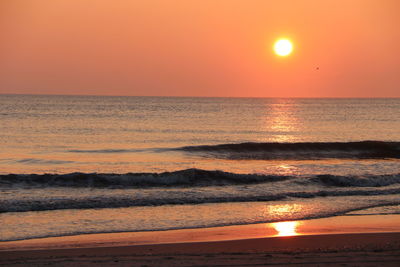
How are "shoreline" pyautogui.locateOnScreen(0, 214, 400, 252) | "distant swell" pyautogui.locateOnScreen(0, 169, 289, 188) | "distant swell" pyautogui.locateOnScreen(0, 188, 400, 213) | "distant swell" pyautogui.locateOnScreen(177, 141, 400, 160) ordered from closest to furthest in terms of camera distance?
"shoreline" pyautogui.locateOnScreen(0, 214, 400, 252) < "distant swell" pyautogui.locateOnScreen(0, 188, 400, 213) < "distant swell" pyautogui.locateOnScreen(0, 169, 289, 188) < "distant swell" pyautogui.locateOnScreen(177, 141, 400, 160)

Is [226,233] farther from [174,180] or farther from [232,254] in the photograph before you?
[174,180]

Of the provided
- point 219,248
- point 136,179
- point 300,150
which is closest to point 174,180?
point 136,179

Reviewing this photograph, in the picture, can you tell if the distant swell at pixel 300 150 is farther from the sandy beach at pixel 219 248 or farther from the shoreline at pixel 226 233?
the sandy beach at pixel 219 248

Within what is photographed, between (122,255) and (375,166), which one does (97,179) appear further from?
(375,166)

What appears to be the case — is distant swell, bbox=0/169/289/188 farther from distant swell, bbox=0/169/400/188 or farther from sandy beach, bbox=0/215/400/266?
sandy beach, bbox=0/215/400/266

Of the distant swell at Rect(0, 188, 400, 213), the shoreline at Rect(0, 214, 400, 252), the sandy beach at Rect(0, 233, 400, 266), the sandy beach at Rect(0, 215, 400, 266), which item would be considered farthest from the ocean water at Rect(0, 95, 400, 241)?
the sandy beach at Rect(0, 233, 400, 266)

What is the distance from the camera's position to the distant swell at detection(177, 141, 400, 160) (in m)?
33.6

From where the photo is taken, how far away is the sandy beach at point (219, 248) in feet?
31.3

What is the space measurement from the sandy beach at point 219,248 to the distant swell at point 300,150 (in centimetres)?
1922

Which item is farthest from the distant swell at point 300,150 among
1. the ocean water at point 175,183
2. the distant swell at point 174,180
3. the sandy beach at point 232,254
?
the sandy beach at point 232,254

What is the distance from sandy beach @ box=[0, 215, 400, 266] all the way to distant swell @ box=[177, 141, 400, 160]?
63.1 ft

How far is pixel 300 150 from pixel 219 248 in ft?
87.5

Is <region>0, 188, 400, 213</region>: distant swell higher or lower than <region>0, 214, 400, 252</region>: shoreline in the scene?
higher

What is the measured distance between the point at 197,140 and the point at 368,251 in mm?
31455
